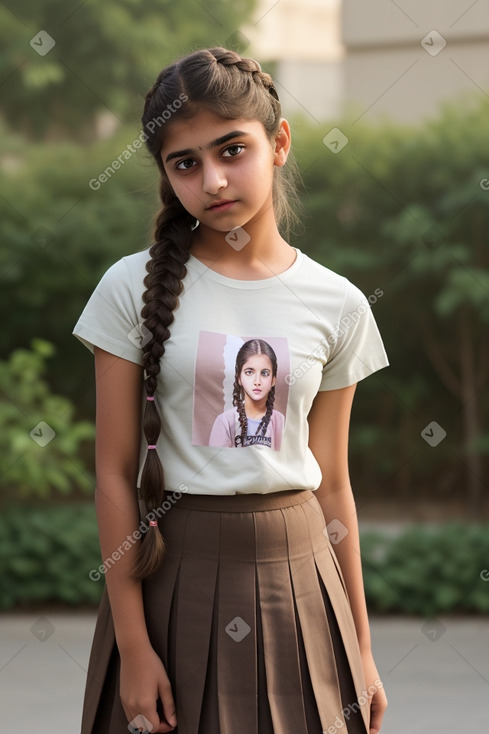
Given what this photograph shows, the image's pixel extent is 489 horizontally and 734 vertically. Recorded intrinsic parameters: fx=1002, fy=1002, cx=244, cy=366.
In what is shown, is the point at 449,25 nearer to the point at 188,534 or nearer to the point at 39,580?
the point at 39,580

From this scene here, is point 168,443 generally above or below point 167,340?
below

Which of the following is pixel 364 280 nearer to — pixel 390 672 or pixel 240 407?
pixel 390 672

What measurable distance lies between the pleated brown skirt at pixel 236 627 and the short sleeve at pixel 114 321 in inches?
10.0

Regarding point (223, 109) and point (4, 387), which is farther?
point (4, 387)

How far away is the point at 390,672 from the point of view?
3.86 meters

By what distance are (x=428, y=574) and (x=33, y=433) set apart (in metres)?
1.98

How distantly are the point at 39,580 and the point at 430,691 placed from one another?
187 cm

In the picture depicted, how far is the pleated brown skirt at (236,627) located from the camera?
62.1 inches

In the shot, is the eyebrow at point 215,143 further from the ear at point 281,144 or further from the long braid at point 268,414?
the long braid at point 268,414

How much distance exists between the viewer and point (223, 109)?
5.22ft

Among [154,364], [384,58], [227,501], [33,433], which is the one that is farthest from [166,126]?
[384,58]

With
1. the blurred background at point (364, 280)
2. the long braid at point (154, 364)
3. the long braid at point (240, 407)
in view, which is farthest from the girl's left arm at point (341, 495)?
the blurred background at point (364, 280)

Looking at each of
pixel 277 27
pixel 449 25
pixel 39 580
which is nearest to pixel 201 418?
pixel 39 580

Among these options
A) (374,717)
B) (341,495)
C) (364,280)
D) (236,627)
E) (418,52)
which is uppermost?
(418,52)
